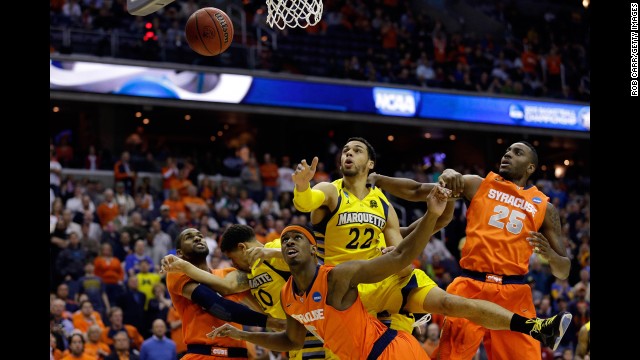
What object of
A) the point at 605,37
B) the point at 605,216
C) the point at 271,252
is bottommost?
the point at 271,252

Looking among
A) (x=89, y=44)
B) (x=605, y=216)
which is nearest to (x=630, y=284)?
(x=605, y=216)

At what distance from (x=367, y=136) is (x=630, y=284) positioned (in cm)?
2180

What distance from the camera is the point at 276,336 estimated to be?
798cm

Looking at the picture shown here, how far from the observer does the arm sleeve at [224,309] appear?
27.5 ft

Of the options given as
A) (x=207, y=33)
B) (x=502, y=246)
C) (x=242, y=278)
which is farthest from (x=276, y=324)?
(x=207, y=33)

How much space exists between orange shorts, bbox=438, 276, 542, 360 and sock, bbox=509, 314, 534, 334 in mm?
540

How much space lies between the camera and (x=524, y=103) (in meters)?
25.7

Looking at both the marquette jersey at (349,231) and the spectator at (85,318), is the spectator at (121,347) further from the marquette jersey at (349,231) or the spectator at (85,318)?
the marquette jersey at (349,231)

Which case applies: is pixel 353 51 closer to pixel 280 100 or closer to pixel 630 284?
pixel 280 100

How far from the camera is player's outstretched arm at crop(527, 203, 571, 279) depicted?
27.0ft

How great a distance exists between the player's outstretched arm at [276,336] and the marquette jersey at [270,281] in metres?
0.76

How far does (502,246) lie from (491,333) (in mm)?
751

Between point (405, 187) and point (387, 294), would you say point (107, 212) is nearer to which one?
point (405, 187)

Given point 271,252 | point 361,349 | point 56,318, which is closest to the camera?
point 361,349
